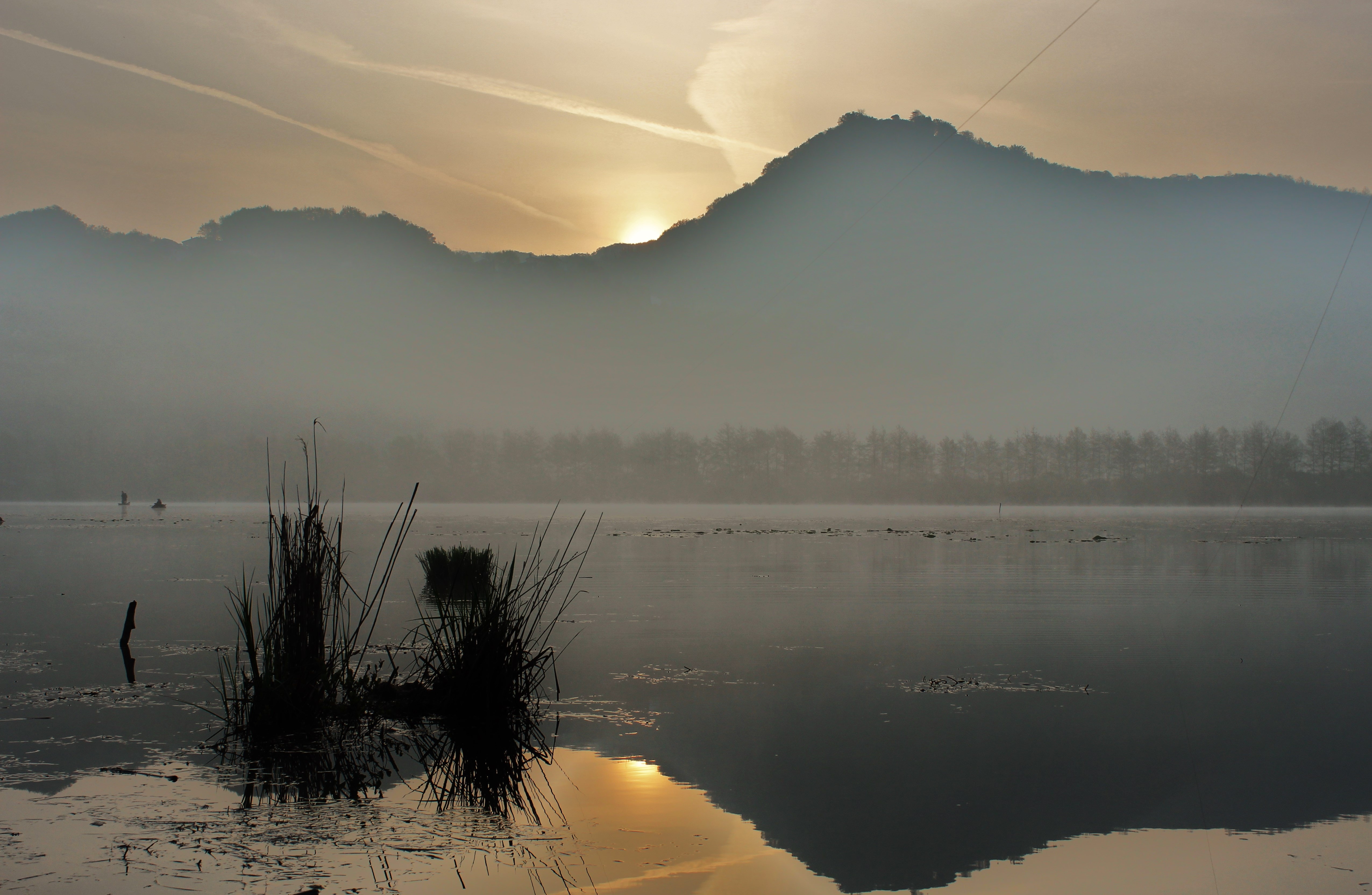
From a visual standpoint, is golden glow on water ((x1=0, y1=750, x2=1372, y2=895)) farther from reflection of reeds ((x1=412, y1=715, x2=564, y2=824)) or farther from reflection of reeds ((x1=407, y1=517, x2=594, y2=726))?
reflection of reeds ((x1=407, y1=517, x2=594, y2=726))

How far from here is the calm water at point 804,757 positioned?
17.9 ft

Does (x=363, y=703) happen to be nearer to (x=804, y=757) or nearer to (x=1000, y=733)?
(x=804, y=757)

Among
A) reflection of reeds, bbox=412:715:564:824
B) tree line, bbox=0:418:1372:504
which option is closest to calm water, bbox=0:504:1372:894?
reflection of reeds, bbox=412:715:564:824

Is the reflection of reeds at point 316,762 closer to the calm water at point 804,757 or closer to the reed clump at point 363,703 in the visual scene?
the reed clump at point 363,703

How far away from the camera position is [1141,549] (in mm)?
36656

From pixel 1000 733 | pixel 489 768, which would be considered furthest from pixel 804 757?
pixel 489 768

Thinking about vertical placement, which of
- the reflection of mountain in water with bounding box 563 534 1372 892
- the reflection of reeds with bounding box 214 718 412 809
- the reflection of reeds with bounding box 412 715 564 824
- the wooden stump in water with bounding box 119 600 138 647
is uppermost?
the wooden stump in water with bounding box 119 600 138 647

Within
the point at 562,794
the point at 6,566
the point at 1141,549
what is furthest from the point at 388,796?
the point at 1141,549

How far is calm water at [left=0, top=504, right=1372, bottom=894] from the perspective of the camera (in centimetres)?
544

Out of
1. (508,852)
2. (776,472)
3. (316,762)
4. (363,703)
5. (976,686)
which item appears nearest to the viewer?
(508,852)

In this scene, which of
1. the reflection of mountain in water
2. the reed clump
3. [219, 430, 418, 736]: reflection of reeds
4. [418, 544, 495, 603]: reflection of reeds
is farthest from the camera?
[418, 544, 495, 603]: reflection of reeds

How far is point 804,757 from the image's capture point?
7910 millimetres

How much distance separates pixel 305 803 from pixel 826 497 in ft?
603

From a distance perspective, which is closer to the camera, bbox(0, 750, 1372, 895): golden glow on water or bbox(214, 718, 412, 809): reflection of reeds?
bbox(0, 750, 1372, 895): golden glow on water
